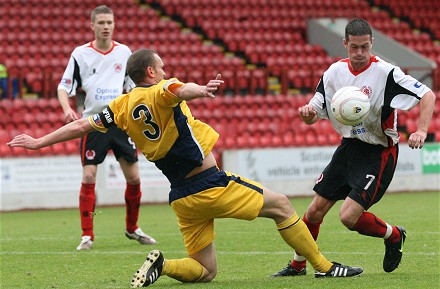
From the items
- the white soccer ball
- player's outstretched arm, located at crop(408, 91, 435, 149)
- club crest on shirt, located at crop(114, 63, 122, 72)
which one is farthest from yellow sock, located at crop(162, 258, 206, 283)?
club crest on shirt, located at crop(114, 63, 122, 72)

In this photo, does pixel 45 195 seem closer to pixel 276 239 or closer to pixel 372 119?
pixel 276 239

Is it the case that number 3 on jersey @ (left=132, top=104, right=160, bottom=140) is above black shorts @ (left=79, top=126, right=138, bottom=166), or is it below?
above

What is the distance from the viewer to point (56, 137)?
672 centimetres

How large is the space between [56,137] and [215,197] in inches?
50.0

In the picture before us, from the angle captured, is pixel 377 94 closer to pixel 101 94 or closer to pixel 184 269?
pixel 184 269

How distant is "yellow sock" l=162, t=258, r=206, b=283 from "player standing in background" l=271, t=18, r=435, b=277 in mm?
730

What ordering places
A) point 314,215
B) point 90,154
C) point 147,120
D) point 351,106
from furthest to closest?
1. point 90,154
2. point 314,215
3. point 351,106
4. point 147,120

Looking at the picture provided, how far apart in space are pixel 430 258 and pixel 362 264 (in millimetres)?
643

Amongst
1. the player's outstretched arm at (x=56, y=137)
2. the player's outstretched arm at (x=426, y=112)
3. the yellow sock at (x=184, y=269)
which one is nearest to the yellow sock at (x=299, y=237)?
the yellow sock at (x=184, y=269)

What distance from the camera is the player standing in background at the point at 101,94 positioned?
9906 mm

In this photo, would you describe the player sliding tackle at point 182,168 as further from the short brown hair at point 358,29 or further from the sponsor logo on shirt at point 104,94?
the sponsor logo on shirt at point 104,94

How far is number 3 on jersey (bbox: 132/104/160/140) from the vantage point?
649 cm

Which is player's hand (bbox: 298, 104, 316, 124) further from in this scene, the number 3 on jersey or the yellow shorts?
the number 3 on jersey

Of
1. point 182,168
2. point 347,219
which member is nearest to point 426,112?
point 347,219
